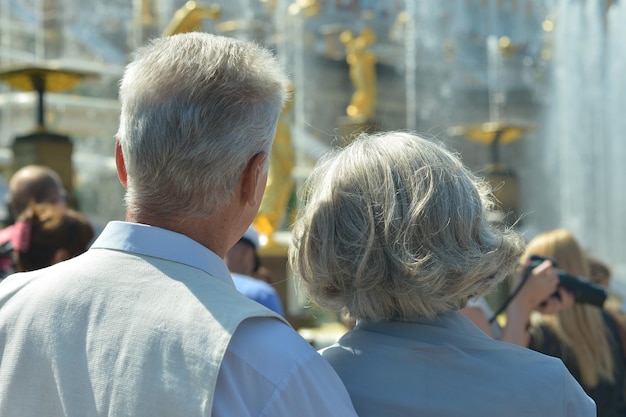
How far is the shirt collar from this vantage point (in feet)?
5.19

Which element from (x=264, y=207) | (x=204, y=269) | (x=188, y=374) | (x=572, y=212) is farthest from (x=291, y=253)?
(x=572, y=212)

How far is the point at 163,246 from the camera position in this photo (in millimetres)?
1584

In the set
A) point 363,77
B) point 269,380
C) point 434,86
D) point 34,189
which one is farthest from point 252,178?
point 434,86

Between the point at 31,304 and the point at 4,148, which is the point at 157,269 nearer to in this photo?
the point at 31,304

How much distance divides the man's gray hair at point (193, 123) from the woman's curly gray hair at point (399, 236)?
0.68ft

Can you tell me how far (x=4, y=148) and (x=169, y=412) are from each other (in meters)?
12.2

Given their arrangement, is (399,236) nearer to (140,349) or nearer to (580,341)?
(140,349)

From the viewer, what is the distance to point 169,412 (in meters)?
1.44

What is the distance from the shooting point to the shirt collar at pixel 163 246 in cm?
158

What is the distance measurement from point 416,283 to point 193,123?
1.46ft

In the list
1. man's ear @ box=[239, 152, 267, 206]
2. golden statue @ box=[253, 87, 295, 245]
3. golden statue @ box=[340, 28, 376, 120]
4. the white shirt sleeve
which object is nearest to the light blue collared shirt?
the white shirt sleeve

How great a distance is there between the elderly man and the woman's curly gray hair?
0.17 meters

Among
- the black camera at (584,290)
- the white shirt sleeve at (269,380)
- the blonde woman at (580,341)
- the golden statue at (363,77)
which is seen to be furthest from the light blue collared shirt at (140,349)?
the golden statue at (363,77)

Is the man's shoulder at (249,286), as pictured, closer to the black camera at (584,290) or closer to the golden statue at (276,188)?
the black camera at (584,290)
